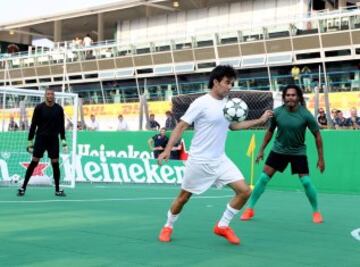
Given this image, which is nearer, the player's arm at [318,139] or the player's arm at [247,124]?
the player's arm at [247,124]

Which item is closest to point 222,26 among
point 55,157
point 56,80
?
point 56,80

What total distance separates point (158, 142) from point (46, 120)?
6.79m

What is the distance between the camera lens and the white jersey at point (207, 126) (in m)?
6.91

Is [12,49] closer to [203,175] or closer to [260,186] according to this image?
[260,186]

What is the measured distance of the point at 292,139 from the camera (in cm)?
927

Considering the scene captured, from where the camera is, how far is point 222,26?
149 ft

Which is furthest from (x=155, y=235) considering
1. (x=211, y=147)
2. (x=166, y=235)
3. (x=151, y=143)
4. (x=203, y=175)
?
(x=151, y=143)

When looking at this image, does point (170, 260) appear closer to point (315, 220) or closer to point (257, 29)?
point (315, 220)

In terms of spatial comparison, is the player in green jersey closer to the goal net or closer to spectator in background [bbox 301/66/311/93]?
the goal net

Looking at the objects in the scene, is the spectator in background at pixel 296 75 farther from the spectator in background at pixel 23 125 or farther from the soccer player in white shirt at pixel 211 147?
the soccer player in white shirt at pixel 211 147

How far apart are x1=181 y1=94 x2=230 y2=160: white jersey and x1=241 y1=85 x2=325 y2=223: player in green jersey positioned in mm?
2357

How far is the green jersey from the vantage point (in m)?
9.20

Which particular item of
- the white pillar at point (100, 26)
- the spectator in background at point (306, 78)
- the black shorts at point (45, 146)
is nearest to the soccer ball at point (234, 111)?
the black shorts at point (45, 146)

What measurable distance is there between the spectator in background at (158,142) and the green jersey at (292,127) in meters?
9.58
